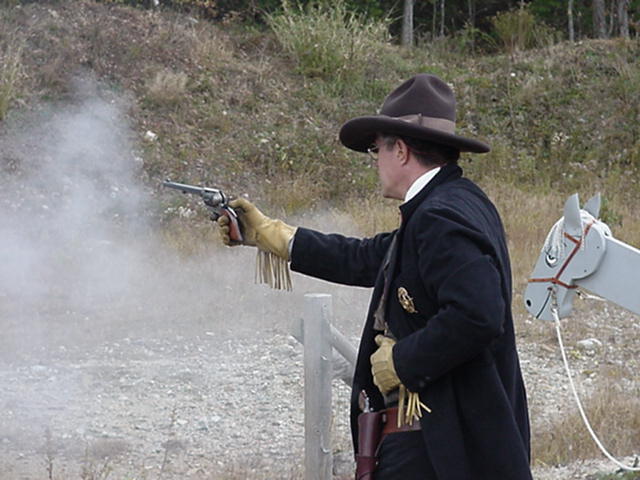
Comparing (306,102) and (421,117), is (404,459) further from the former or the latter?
(306,102)

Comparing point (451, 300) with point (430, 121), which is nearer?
point (451, 300)

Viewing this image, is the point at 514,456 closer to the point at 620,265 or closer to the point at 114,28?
the point at 620,265

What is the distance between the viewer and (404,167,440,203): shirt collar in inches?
110

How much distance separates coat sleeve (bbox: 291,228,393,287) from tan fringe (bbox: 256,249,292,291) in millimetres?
90

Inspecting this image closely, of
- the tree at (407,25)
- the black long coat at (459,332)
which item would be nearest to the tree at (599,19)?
the tree at (407,25)

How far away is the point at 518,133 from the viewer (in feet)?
41.5

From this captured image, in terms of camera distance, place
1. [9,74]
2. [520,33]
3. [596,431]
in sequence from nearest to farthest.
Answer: [596,431]
[9,74]
[520,33]

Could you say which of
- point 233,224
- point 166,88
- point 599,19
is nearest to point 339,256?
point 233,224

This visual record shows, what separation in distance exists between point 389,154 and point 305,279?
562 cm

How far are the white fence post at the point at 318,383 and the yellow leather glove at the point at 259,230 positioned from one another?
659 mm

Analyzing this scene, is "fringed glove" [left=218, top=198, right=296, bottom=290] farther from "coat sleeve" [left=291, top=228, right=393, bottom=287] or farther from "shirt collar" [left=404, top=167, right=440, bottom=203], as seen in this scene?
"shirt collar" [left=404, top=167, right=440, bottom=203]

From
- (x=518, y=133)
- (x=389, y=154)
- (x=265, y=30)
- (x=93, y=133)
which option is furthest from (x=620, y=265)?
(x=265, y=30)

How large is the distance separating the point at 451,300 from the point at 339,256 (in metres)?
0.89

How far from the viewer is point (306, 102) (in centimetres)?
1255
